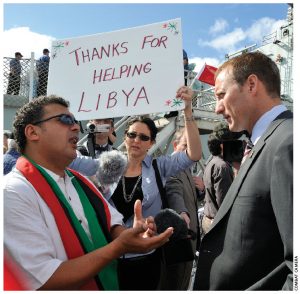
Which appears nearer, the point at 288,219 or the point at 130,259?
the point at 288,219

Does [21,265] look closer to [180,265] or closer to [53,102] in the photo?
[53,102]

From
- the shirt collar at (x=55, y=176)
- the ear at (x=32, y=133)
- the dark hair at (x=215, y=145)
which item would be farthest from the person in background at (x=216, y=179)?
the ear at (x=32, y=133)

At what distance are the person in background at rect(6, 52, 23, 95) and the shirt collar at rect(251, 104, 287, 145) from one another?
28.8 ft

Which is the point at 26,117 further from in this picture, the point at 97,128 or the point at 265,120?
the point at 97,128

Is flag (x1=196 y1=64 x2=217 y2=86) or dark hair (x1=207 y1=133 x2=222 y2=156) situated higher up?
flag (x1=196 y1=64 x2=217 y2=86)

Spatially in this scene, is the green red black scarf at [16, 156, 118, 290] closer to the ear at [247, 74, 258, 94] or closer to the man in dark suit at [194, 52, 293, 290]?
the man in dark suit at [194, 52, 293, 290]

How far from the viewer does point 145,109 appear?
3.21 meters

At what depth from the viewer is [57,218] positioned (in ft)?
5.96

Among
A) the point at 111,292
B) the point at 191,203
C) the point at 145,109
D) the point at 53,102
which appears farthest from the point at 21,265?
the point at 191,203

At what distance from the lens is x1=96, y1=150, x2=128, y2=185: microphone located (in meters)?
3.03

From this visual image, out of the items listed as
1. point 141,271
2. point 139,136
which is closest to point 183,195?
point 139,136

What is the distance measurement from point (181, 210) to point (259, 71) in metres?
1.70

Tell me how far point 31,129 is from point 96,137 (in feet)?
5.71

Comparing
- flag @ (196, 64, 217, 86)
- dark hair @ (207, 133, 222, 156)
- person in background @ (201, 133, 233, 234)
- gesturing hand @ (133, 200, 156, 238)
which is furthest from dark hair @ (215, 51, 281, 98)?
flag @ (196, 64, 217, 86)
